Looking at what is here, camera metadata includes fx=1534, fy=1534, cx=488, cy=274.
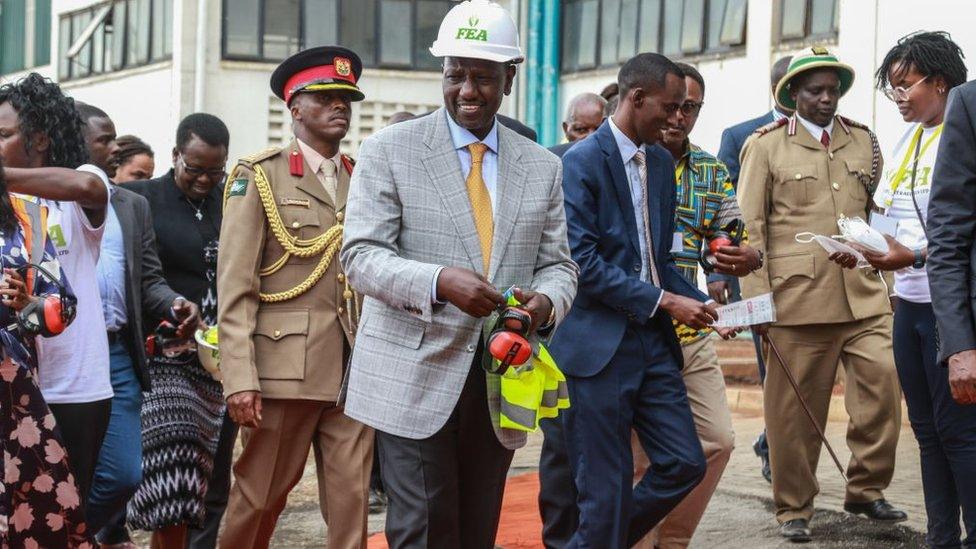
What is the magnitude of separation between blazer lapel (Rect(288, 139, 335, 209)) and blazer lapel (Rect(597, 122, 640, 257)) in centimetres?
113

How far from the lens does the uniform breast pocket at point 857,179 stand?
25.6 feet

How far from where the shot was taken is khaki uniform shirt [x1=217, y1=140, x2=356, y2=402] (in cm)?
596

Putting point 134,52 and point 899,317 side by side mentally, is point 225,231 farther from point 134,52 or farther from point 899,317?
point 134,52

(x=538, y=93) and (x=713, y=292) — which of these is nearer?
(x=713, y=292)

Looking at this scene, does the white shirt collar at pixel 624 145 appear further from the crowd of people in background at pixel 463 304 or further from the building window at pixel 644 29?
the building window at pixel 644 29

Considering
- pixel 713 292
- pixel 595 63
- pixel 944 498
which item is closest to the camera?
pixel 944 498

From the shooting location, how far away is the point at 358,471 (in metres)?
6.04

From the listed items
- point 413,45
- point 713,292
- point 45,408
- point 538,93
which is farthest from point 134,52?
point 45,408

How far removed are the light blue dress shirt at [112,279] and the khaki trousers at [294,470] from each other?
0.93m

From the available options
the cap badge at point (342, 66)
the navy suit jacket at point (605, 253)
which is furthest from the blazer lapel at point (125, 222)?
the navy suit jacket at point (605, 253)

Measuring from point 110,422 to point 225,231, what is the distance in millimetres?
1005

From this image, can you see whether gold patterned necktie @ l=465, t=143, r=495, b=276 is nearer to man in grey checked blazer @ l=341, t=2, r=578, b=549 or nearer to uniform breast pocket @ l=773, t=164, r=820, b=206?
man in grey checked blazer @ l=341, t=2, r=578, b=549

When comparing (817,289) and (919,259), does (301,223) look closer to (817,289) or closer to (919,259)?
(919,259)

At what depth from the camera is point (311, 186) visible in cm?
618
